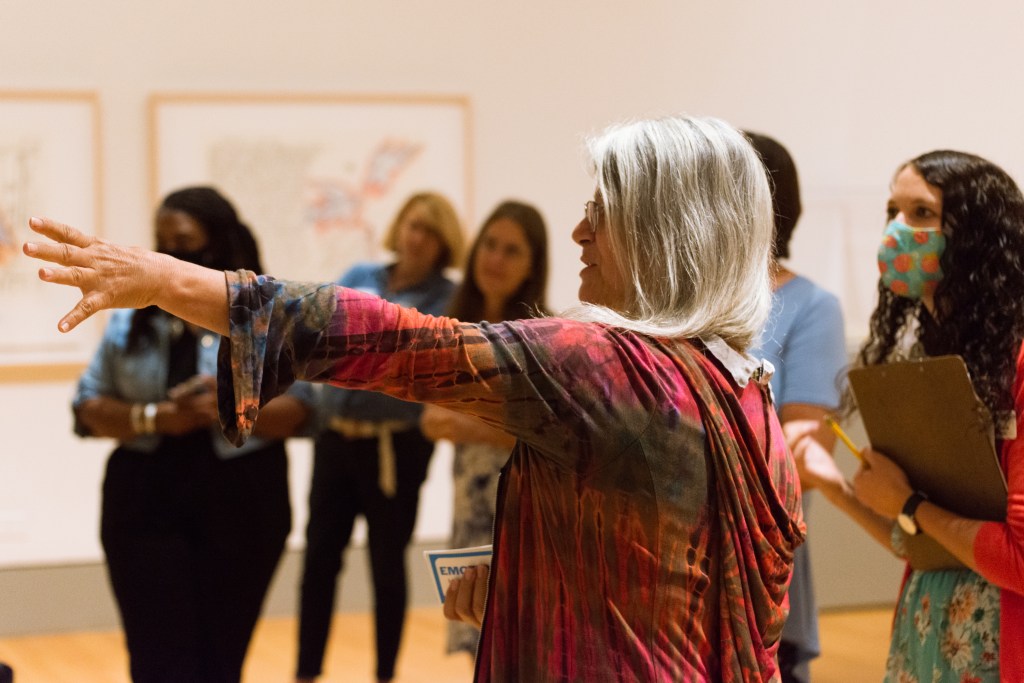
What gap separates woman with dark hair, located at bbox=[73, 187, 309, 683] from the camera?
3.11 m

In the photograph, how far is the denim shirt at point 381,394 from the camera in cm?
402

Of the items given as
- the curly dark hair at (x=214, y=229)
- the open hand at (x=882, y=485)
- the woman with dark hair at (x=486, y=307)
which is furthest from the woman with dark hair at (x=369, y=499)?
the open hand at (x=882, y=485)

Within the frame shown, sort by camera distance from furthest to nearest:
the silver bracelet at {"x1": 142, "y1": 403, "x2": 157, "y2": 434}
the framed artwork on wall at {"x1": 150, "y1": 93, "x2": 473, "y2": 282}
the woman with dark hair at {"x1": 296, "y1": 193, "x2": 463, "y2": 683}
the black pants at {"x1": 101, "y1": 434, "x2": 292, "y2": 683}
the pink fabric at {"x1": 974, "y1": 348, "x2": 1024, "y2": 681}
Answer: the framed artwork on wall at {"x1": 150, "y1": 93, "x2": 473, "y2": 282} → the woman with dark hair at {"x1": 296, "y1": 193, "x2": 463, "y2": 683} → the silver bracelet at {"x1": 142, "y1": 403, "x2": 157, "y2": 434} → the black pants at {"x1": 101, "y1": 434, "x2": 292, "y2": 683} → the pink fabric at {"x1": 974, "y1": 348, "x2": 1024, "y2": 681}

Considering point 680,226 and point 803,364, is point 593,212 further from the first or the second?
point 803,364

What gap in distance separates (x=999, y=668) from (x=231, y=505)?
2055 millimetres

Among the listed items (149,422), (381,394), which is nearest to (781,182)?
(149,422)

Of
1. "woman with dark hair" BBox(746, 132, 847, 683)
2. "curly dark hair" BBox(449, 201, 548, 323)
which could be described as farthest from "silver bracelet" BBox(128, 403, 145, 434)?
"woman with dark hair" BBox(746, 132, 847, 683)

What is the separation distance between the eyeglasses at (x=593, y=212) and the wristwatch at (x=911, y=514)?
0.94 metres

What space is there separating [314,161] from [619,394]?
4.32m

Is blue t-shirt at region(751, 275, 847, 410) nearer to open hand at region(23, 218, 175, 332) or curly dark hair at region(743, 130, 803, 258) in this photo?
curly dark hair at region(743, 130, 803, 258)

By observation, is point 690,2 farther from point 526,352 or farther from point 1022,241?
point 526,352

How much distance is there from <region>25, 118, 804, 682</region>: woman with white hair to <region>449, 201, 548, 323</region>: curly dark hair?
7.52 feet

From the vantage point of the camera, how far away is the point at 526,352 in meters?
1.28

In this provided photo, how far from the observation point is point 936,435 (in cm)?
203
